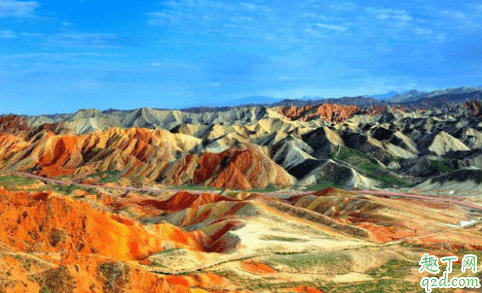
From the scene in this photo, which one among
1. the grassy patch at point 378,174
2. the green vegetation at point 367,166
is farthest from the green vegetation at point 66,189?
the grassy patch at point 378,174

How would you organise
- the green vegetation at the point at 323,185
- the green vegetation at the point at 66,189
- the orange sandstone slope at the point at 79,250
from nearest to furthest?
the orange sandstone slope at the point at 79,250 < the green vegetation at the point at 66,189 < the green vegetation at the point at 323,185

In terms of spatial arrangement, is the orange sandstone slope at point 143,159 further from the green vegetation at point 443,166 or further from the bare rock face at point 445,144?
the bare rock face at point 445,144

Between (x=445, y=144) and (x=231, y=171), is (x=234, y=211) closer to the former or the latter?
(x=231, y=171)

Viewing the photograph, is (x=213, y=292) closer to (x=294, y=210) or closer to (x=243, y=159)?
(x=294, y=210)

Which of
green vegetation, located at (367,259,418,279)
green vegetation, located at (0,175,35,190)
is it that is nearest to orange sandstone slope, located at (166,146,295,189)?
green vegetation, located at (0,175,35,190)

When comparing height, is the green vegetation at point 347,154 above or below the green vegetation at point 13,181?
above

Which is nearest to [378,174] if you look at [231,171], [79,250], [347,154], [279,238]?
[347,154]

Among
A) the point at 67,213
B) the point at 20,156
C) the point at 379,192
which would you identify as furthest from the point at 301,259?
the point at 20,156
